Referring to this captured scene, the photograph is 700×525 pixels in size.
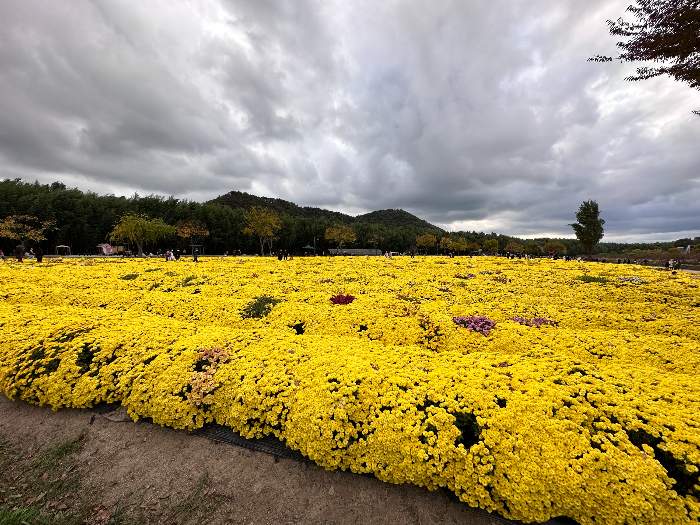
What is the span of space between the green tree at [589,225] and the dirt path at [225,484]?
2191 inches

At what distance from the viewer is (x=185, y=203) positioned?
250 ft

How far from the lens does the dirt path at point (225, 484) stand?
4320 mm

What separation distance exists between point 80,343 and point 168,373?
341 cm

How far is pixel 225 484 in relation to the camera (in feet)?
16.0

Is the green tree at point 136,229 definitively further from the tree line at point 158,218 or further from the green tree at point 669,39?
the green tree at point 669,39

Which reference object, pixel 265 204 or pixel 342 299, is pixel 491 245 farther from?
pixel 342 299

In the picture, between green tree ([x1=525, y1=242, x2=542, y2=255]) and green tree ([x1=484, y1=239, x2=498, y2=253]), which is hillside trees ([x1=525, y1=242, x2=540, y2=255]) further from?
green tree ([x1=484, y1=239, x2=498, y2=253])

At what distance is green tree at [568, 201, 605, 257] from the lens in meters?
45.2

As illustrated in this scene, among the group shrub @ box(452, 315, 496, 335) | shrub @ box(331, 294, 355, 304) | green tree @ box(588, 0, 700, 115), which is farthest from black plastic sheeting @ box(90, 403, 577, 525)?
green tree @ box(588, 0, 700, 115)

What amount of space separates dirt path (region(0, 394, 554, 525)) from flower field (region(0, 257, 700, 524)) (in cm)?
48

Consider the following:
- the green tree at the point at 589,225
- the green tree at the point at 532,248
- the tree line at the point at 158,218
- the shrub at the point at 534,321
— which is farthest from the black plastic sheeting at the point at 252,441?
the green tree at the point at 532,248

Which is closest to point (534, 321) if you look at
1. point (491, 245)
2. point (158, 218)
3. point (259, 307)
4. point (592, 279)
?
point (592, 279)

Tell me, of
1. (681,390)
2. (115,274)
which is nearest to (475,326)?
(681,390)

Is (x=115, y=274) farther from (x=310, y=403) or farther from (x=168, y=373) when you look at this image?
(x=310, y=403)
